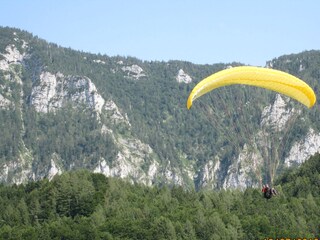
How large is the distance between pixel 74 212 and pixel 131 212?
21.2 meters

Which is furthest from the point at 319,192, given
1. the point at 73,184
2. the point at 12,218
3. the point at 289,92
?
the point at 289,92

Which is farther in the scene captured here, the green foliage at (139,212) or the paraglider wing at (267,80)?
the green foliage at (139,212)

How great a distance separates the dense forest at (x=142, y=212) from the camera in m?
142

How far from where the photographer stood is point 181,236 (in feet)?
465

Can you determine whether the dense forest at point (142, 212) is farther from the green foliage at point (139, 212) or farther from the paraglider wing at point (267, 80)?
the paraglider wing at point (267, 80)

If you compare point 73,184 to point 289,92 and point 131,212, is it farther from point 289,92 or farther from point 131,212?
point 289,92

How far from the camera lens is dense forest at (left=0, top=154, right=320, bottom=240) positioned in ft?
465

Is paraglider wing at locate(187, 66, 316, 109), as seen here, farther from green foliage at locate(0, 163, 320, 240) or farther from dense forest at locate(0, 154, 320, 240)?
green foliage at locate(0, 163, 320, 240)

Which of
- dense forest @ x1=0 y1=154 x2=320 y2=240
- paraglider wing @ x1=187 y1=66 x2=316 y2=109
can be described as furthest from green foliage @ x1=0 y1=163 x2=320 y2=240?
paraglider wing @ x1=187 y1=66 x2=316 y2=109

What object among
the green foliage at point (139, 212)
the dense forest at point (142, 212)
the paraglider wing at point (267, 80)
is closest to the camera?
the paraglider wing at point (267, 80)

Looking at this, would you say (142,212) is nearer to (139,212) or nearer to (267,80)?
(139,212)

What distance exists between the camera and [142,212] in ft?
521

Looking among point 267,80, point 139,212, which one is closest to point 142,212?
point 139,212

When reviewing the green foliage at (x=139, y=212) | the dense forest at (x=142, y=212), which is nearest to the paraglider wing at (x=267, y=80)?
the dense forest at (x=142, y=212)
